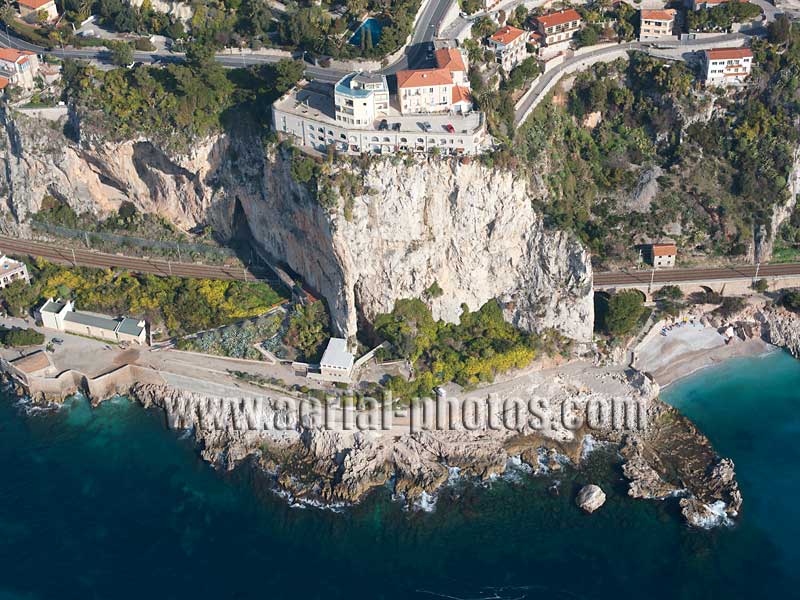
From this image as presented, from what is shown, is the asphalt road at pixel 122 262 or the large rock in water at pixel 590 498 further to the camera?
the asphalt road at pixel 122 262

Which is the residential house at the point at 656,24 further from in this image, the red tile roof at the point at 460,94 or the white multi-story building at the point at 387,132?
the white multi-story building at the point at 387,132

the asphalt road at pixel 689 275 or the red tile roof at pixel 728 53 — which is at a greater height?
the red tile roof at pixel 728 53

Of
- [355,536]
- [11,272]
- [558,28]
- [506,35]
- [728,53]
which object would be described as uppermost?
[558,28]

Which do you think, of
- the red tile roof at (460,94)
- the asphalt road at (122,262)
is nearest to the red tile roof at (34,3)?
the asphalt road at (122,262)

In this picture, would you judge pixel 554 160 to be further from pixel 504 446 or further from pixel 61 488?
pixel 61 488

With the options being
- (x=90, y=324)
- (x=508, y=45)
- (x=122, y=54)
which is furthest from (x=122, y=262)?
(x=508, y=45)

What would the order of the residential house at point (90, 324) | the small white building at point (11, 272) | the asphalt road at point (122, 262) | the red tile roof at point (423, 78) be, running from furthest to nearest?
the asphalt road at point (122, 262) → the small white building at point (11, 272) → the residential house at point (90, 324) → the red tile roof at point (423, 78)

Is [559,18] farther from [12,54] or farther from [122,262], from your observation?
[12,54]
